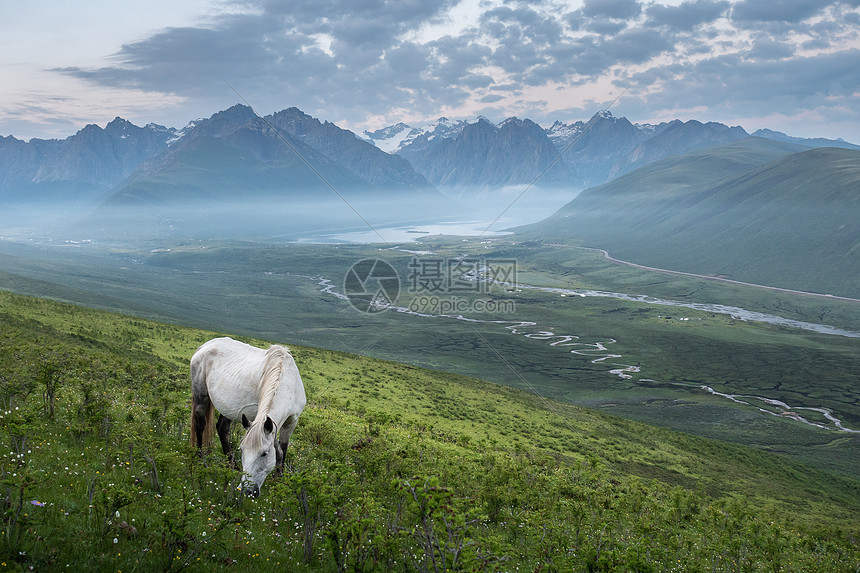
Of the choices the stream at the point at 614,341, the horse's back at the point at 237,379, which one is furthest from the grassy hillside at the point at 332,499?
the stream at the point at 614,341

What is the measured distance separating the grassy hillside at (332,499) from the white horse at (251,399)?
54 centimetres

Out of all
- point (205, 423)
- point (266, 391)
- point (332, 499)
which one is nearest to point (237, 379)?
point (266, 391)

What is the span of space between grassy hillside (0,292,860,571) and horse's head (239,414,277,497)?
339mm

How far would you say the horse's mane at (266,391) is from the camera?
1079 cm

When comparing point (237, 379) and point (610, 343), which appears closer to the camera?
point (237, 379)

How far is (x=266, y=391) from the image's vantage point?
11719 mm

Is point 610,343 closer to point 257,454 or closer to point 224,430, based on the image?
point 224,430

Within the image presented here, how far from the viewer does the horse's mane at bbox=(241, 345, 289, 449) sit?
1079cm

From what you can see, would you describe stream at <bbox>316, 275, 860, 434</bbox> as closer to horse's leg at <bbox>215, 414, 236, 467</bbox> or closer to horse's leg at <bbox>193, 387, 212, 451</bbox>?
horse's leg at <bbox>215, 414, 236, 467</bbox>

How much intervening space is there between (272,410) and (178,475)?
2.51m

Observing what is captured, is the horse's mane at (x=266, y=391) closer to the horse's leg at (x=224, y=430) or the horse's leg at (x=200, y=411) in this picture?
the horse's leg at (x=224, y=430)

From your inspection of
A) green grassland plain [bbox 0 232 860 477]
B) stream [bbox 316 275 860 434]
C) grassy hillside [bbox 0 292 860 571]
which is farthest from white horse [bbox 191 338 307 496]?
stream [bbox 316 275 860 434]

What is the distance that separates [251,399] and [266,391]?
1.09 m

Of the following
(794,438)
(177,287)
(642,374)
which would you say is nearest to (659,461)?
(794,438)
